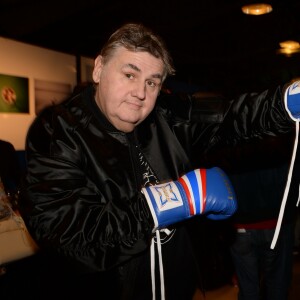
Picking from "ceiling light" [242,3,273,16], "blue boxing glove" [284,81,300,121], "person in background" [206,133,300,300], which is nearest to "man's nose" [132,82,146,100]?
"blue boxing glove" [284,81,300,121]

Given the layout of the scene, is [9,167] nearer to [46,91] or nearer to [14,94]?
[14,94]

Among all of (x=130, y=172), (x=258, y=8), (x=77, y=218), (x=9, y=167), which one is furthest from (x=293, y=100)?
(x=258, y=8)

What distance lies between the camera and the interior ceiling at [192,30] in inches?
170

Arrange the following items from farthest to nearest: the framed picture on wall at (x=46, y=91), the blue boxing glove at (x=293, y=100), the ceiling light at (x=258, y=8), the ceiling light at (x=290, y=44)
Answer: the ceiling light at (x=290, y=44)
the ceiling light at (x=258, y=8)
the framed picture on wall at (x=46, y=91)
the blue boxing glove at (x=293, y=100)

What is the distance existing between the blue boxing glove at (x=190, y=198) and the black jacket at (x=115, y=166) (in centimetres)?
4

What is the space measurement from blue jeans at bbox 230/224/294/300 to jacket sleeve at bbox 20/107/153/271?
4.58 ft

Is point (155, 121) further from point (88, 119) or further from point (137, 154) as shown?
point (88, 119)

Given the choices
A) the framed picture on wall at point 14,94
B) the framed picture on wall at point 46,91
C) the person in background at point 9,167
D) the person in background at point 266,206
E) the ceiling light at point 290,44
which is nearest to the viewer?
the person in background at point 266,206

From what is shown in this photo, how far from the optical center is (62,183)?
1255 mm

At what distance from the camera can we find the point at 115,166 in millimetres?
1420

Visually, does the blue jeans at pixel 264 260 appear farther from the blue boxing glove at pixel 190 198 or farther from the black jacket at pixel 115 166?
the blue boxing glove at pixel 190 198

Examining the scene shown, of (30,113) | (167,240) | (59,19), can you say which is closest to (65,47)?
(59,19)

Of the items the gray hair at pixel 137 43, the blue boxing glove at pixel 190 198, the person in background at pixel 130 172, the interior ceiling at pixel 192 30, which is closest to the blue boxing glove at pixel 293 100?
the person in background at pixel 130 172

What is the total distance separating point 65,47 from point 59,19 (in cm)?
53
